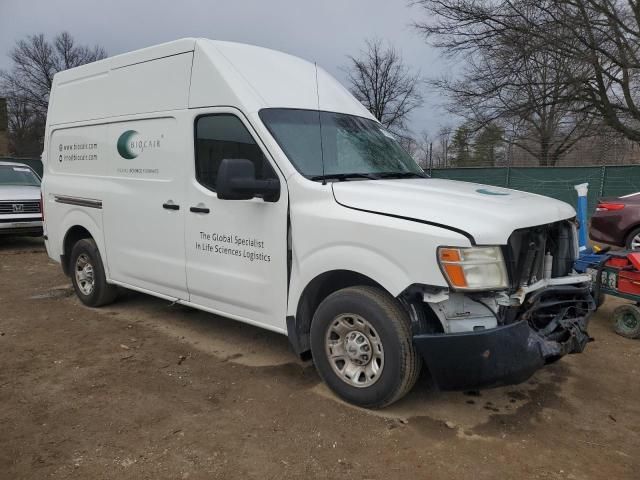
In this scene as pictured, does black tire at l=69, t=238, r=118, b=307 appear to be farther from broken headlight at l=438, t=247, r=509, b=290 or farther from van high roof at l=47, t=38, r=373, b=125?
broken headlight at l=438, t=247, r=509, b=290

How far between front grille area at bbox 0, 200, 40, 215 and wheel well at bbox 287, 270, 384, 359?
8.96 meters

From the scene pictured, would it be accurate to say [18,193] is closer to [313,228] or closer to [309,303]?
[309,303]

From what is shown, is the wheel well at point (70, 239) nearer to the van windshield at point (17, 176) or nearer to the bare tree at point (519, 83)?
the van windshield at point (17, 176)

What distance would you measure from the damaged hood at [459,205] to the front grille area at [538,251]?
0.27 feet

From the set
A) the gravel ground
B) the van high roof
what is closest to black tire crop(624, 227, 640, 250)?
the gravel ground

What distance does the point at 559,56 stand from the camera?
17719mm

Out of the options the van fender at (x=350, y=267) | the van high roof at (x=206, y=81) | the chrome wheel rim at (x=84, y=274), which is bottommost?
the chrome wheel rim at (x=84, y=274)

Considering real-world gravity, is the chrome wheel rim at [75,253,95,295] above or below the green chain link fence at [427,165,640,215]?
below

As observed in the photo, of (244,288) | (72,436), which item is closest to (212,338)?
(244,288)

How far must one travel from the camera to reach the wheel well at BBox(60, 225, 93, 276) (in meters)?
6.12

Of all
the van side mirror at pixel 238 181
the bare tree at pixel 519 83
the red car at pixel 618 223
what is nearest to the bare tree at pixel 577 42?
the bare tree at pixel 519 83

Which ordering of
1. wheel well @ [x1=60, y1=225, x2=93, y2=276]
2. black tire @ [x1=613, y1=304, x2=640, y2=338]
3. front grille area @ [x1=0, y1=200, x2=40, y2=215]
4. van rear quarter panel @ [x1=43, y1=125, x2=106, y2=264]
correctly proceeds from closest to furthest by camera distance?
black tire @ [x1=613, y1=304, x2=640, y2=338] → van rear quarter panel @ [x1=43, y1=125, x2=106, y2=264] → wheel well @ [x1=60, y1=225, x2=93, y2=276] → front grille area @ [x1=0, y1=200, x2=40, y2=215]

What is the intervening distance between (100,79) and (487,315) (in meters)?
4.61

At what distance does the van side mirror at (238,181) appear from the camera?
363cm
